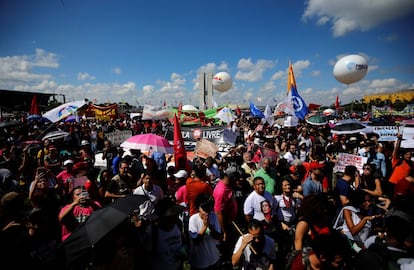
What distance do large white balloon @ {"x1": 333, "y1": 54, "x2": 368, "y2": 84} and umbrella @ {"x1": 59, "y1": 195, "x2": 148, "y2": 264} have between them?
16218mm

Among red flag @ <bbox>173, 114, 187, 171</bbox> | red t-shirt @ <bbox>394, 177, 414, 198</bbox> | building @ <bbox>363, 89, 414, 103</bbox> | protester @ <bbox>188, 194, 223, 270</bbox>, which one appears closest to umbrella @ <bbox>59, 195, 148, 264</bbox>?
protester @ <bbox>188, 194, 223, 270</bbox>

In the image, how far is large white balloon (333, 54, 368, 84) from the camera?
558 inches

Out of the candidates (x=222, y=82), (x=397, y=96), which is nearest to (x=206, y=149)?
(x=222, y=82)

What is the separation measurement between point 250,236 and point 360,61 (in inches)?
637

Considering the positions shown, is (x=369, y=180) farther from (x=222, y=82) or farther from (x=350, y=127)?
(x=222, y=82)

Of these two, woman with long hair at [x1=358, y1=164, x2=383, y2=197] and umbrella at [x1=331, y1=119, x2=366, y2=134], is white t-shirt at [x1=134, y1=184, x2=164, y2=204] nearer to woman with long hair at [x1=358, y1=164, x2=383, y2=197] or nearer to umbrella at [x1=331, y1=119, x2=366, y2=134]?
woman with long hair at [x1=358, y1=164, x2=383, y2=197]

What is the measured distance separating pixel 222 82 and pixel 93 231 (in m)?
25.9

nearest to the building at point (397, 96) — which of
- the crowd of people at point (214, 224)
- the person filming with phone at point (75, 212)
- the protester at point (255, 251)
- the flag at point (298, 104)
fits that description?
the flag at point (298, 104)

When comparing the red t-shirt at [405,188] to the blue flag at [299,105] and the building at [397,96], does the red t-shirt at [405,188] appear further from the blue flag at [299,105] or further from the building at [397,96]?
the building at [397,96]

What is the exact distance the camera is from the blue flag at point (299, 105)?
10320 mm

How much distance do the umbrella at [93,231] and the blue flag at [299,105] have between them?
379 inches

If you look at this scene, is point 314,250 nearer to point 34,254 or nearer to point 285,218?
point 285,218

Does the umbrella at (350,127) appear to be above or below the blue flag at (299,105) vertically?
below

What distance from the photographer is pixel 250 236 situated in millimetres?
2482
